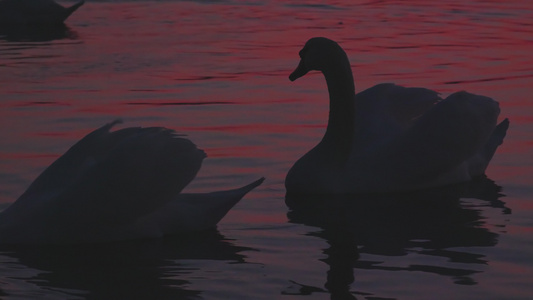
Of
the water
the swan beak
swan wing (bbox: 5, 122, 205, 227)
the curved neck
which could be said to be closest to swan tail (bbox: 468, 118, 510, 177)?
the water

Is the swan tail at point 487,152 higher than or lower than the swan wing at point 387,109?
lower

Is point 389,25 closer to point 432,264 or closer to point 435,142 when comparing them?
point 435,142

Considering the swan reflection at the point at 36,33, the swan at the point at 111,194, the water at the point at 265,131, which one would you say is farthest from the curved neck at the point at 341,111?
the swan reflection at the point at 36,33

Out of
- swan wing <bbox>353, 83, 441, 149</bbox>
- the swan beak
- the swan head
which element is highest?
the swan head

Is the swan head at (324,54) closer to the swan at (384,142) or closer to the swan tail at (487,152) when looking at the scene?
the swan at (384,142)

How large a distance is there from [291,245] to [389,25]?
10.3 metres

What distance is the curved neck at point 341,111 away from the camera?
8.07m

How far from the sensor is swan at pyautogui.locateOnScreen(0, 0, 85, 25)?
56.3ft

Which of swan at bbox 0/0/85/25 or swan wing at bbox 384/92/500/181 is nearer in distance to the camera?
swan wing at bbox 384/92/500/181

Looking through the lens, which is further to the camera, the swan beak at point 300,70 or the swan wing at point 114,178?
the swan beak at point 300,70

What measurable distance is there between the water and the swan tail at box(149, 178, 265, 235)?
13 centimetres

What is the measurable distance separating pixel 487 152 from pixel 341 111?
3.98 feet

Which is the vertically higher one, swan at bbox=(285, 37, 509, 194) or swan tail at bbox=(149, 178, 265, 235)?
swan at bbox=(285, 37, 509, 194)

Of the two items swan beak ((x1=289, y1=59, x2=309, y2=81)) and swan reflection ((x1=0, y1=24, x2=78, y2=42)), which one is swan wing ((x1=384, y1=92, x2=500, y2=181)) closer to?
swan beak ((x1=289, y1=59, x2=309, y2=81))
